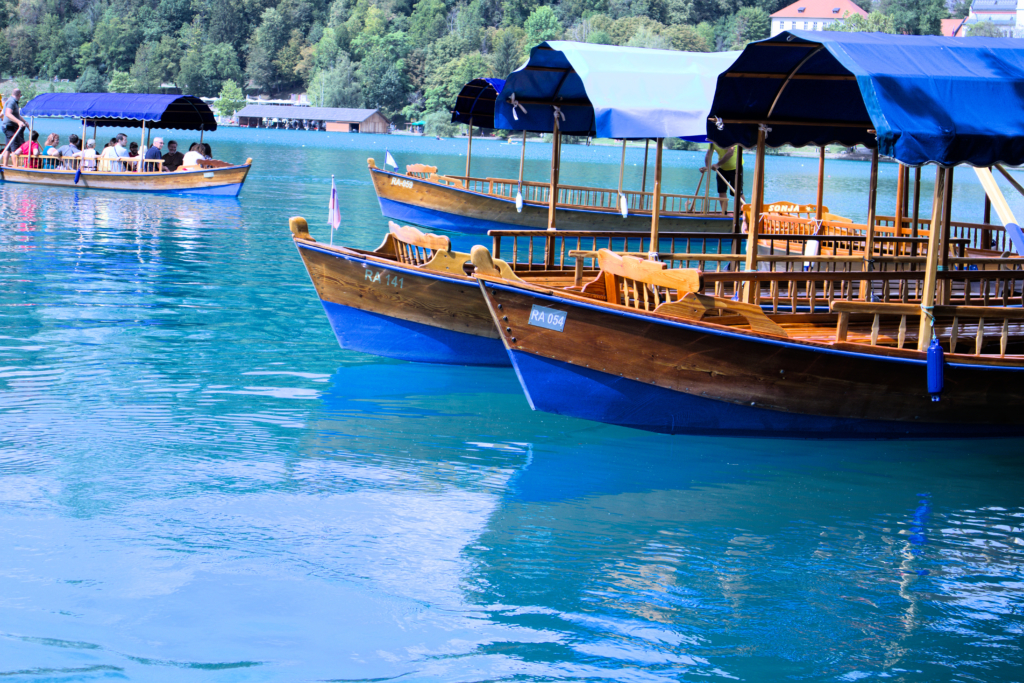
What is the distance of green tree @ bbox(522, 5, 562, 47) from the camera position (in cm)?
14088

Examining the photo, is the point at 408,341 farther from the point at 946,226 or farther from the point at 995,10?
the point at 995,10

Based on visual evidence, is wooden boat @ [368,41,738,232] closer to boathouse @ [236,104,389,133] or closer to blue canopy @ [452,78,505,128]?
blue canopy @ [452,78,505,128]

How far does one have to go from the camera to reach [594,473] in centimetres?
832

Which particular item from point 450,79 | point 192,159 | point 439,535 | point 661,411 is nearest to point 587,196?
point 192,159

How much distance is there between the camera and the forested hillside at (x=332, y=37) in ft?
443

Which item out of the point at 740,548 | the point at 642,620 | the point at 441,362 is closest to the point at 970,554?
the point at 740,548

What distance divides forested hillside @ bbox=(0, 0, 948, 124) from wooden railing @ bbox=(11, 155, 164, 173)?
9643 centimetres

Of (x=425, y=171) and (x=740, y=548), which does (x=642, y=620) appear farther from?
(x=425, y=171)

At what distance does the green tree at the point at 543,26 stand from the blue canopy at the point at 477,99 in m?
121

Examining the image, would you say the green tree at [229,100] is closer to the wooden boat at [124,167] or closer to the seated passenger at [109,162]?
the wooden boat at [124,167]

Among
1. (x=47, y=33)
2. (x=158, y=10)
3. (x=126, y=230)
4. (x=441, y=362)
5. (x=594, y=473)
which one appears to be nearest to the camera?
(x=594, y=473)

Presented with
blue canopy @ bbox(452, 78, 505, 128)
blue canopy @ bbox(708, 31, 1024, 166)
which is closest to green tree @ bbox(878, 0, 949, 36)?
blue canopy @ bbox(452, 78, 505, 128)

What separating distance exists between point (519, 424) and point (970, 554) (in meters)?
4.12

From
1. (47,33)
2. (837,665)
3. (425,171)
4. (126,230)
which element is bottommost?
(837,665)
